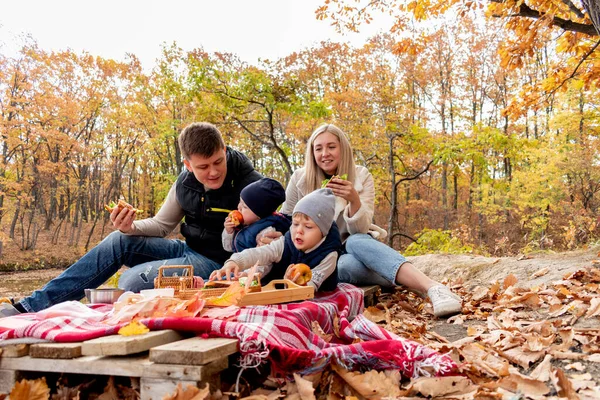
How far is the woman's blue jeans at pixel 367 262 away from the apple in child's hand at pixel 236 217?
84 centimetres

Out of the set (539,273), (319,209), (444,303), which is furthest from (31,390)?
(539,273)

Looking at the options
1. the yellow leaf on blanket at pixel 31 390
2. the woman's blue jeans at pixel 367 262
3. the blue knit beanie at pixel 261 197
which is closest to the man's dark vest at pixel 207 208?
the blue knit beanie at pixel 261 197

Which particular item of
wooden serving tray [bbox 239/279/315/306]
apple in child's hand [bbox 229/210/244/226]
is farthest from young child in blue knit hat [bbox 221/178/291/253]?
wooden serving tray [bbox 239/279/315/306]

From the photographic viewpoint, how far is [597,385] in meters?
1.52

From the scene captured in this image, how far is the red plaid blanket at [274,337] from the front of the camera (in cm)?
160

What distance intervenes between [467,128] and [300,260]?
16313 mm

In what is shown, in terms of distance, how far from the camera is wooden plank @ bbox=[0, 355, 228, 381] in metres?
1.35

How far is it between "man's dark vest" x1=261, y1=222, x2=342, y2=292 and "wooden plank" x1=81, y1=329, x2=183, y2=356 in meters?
1.27

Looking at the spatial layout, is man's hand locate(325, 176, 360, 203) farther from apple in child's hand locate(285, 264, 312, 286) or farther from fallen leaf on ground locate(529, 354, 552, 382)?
fallen leaf on ground locate(529, 354, 552, 382)

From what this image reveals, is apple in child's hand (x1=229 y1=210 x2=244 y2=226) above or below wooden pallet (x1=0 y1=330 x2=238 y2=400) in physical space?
above

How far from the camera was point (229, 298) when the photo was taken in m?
1.97

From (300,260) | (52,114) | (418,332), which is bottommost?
(418,332)

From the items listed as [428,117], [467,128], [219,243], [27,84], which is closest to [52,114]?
[27,84]

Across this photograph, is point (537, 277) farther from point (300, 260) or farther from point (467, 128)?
point (467, 128)
